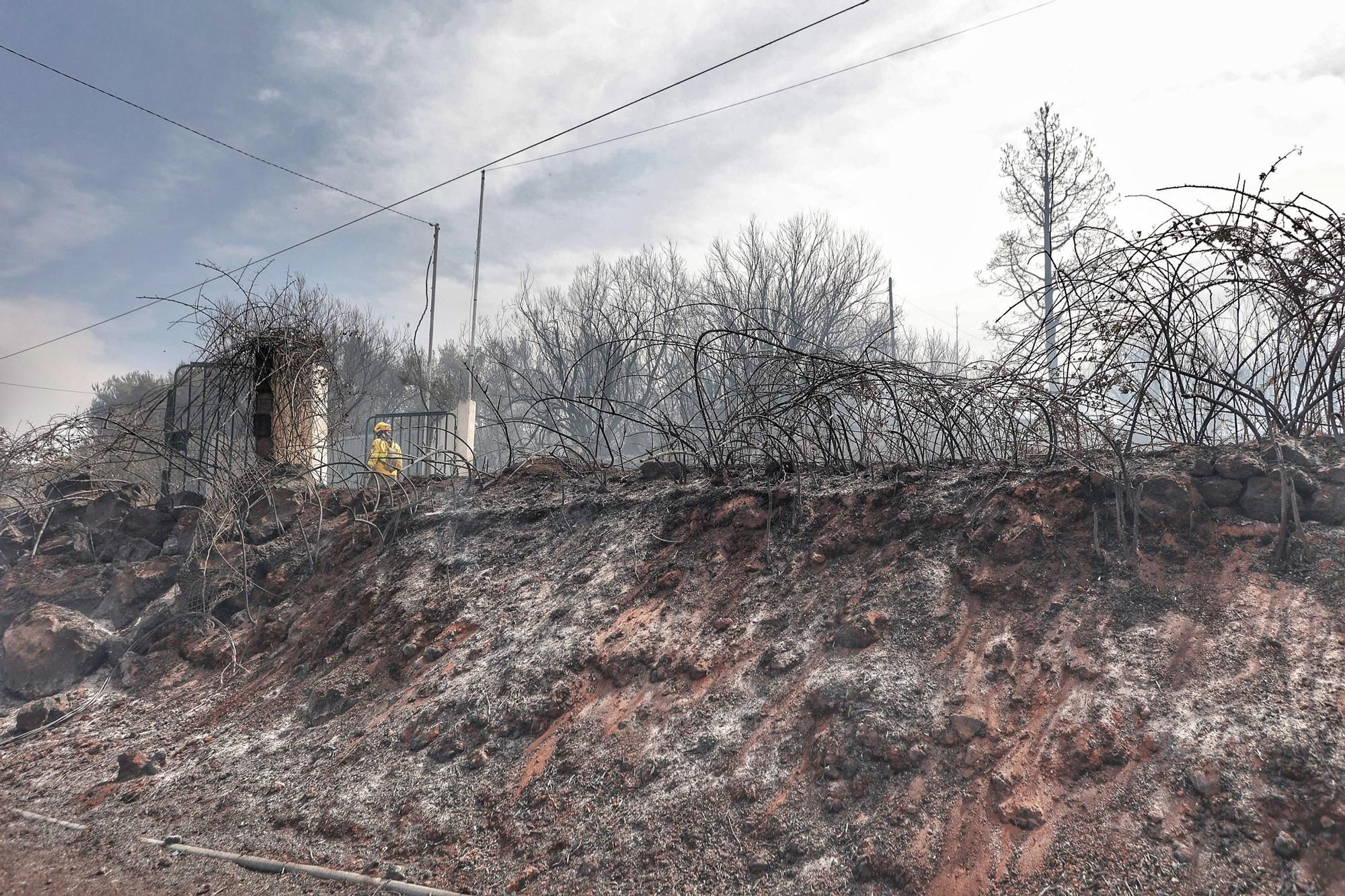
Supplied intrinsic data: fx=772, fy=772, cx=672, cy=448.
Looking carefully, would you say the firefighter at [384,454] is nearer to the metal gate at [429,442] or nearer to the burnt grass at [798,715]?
the metal gate at [429,442]

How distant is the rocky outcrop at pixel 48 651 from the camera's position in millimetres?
6148

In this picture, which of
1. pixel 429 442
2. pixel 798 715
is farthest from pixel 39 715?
pixel 429 442

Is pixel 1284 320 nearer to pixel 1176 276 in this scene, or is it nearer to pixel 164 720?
pixel 1176 276

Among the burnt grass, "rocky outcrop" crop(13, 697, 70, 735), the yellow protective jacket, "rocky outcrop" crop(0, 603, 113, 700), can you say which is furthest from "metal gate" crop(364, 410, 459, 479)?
"rocky outcrop" crop(13, 697, 70, 735)

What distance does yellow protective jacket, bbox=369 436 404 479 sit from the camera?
6.93m

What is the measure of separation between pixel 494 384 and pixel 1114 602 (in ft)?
121

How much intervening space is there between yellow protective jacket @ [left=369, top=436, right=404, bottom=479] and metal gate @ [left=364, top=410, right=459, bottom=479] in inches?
4.4

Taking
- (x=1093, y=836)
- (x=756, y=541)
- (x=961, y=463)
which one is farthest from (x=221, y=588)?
(x=1093, y=836)

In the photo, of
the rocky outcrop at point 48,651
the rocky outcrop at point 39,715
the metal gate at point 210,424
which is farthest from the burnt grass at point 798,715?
the metal gate at point 210,424

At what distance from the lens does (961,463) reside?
5.20 meters

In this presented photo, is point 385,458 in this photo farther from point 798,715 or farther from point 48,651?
point 798,715

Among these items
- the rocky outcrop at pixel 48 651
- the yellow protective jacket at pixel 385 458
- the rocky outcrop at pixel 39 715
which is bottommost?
the rocky outcrop at pixel 39 715

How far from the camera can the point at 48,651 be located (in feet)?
20.4

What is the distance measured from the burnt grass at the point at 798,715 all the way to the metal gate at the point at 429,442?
1.61 m
